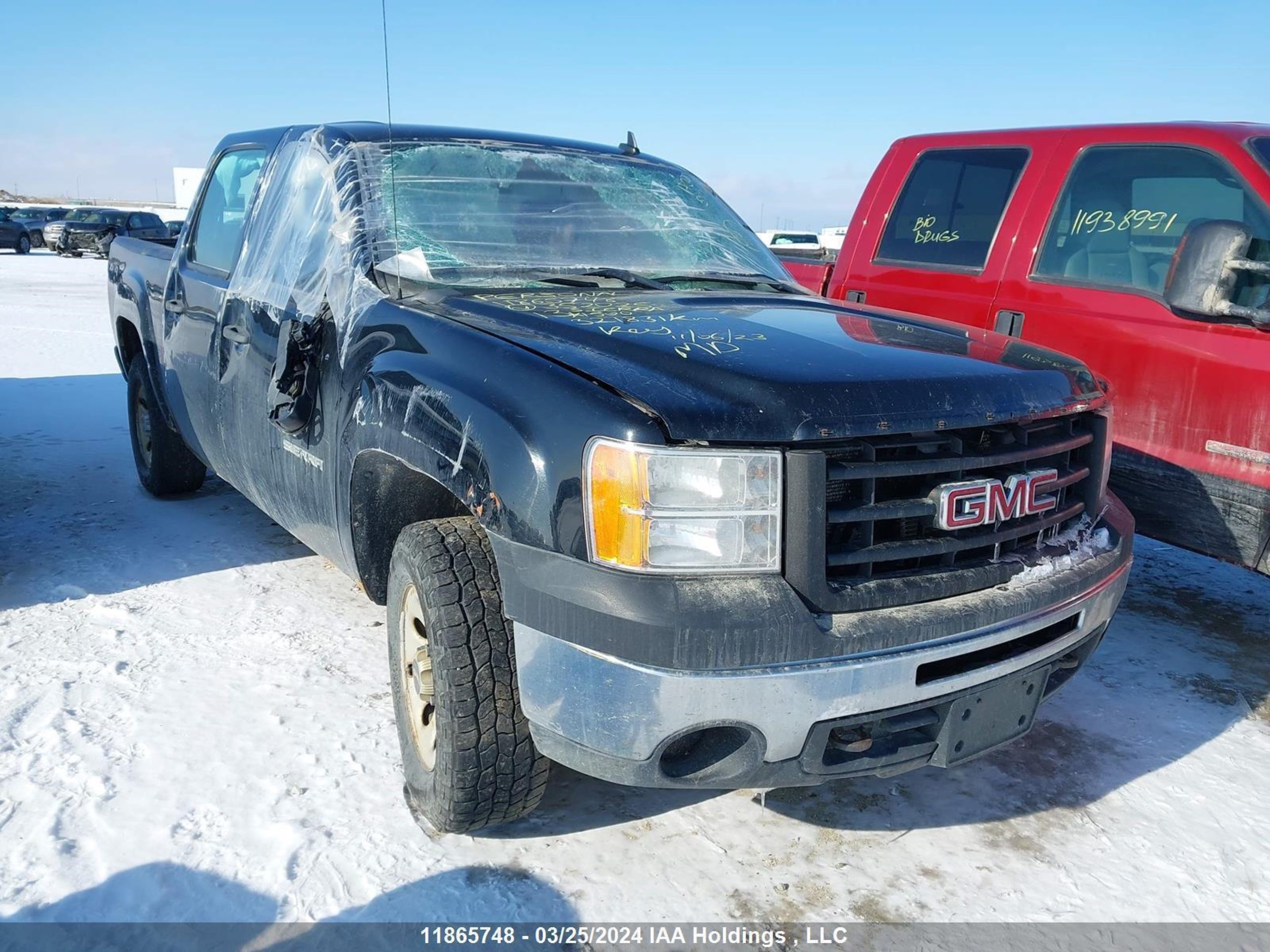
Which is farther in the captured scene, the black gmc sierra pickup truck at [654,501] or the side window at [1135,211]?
the side window at [1135,211]

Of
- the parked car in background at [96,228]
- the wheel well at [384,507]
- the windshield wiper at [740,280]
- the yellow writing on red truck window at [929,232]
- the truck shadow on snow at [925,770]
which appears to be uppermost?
the parked car in background at [96,228]

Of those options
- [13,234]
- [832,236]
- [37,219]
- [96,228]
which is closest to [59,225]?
[96,228]

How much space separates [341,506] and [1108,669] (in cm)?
274

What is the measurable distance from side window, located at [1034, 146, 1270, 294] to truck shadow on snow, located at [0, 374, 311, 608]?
3.45 metres

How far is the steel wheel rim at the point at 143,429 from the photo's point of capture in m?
4.93

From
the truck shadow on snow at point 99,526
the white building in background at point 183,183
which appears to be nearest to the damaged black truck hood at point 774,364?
the truck shadow on snow at point 99,526

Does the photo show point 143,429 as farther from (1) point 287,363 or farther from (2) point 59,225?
(2) point 59,225

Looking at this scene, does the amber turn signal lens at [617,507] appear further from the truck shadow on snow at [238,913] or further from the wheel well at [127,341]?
the wheel well at [127,341]

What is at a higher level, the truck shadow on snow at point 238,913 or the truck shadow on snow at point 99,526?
the truck shadow on snow at point 99,526

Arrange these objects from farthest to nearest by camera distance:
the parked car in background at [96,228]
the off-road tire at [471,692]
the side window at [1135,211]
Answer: the parked car in background at [96,228]
the side window at [1135,211]
the off-road tire at [471,692]

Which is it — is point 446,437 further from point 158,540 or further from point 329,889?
point 158,540

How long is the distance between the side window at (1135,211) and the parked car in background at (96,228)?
26.2 meters

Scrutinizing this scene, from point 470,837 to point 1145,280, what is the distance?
304 cm

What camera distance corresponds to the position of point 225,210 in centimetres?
406
